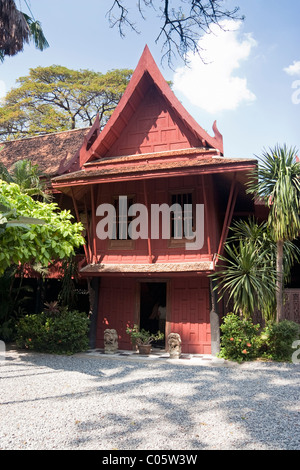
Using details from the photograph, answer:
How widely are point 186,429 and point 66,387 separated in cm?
291

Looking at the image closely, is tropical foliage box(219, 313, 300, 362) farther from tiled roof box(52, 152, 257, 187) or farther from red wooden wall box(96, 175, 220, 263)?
tiled roof box(52, 152, 257, 187)

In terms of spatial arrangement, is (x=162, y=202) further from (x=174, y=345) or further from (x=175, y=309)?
(x=174, y=345)

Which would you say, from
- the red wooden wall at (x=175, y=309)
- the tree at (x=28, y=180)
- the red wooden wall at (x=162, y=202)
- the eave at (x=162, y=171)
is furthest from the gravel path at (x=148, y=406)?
the tree at (x=28, y=180)

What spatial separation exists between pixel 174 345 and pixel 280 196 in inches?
183

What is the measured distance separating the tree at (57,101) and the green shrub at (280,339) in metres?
18.8

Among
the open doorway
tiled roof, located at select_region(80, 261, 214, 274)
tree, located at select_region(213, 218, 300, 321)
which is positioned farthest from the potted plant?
the open doorway

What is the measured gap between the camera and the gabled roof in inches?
420

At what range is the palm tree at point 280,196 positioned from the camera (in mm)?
8779

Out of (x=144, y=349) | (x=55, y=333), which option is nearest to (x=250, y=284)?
(x=144, y=349)

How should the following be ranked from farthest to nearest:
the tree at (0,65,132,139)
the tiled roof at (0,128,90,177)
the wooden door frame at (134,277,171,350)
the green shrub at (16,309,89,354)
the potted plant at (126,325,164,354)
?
the tree at (0,65,132,139) < the tiled roof at (0,128,90,177) < the wooden door frame at (134,277,171,350) < the potted plant at (126,325,164,354) < the green shrub at (16,309,89,354)

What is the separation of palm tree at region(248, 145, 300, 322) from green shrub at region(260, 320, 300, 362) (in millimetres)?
450

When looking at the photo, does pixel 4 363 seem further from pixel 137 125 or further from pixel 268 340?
pixel 137 125

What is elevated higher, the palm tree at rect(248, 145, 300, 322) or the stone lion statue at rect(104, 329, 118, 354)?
the palm tree at rect(248, 145, 300, 322)
